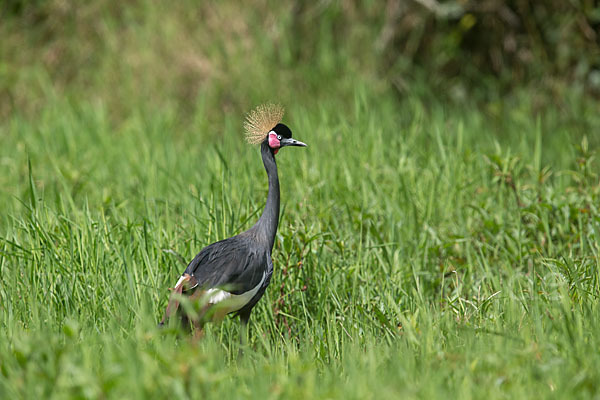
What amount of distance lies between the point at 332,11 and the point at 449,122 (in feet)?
8.44

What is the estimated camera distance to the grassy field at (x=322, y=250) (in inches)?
108

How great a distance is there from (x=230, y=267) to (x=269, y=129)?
0.90 metres

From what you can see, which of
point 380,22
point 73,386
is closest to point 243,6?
point 380,22

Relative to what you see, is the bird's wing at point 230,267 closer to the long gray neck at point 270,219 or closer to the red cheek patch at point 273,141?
the long gray neck at point 270,219

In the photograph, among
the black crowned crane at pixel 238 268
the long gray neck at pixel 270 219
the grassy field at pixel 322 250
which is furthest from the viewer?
the long gray neck at pixel 270 219

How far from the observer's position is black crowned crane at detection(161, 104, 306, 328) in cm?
359

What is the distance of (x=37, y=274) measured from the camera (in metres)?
3.95

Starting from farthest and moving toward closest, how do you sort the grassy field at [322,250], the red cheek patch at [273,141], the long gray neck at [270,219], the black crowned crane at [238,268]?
the red cheek patch at [273,141] < the long gray neck at [270,219] < the black crowned crane at [238,268] < the grassy field at [322,250]

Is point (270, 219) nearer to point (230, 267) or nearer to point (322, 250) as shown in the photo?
point (230, 267)

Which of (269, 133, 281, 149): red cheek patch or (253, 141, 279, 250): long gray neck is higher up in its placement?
(269, 133, 281, 149): red cheek patch

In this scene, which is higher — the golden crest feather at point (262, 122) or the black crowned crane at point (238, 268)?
the golden crest feather at point (262, 122)

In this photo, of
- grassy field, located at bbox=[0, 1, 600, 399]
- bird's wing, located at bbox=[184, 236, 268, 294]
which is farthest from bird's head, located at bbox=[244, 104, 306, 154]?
bird's wing, located at bbox=[184, 236, 268, 294]

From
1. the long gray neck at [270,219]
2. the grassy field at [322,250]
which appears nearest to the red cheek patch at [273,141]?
the long gray neck at [270,219]

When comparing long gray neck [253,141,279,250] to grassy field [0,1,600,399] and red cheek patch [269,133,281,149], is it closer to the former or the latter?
red cheek patch [269,133,281,149]
